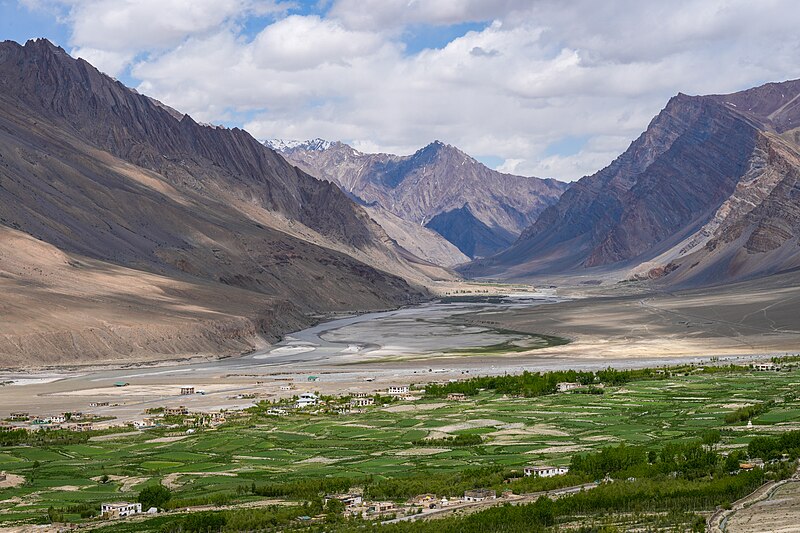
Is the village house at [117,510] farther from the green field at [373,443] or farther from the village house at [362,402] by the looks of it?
the village house at [362,402]

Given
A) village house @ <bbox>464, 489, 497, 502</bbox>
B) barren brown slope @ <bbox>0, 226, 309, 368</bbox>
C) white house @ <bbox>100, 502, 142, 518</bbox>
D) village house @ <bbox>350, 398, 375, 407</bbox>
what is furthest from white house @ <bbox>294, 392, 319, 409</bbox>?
barren brown slope @ <bbox>0, 226, 309, 368</bbox>

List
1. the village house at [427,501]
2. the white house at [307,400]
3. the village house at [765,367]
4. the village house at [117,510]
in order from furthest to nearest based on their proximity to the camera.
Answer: the village house at [765,367] < the white house at [307,400] < the village house at [117,510] < the village house at [427,501]

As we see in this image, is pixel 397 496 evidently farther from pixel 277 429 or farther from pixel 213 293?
pixel 213 293

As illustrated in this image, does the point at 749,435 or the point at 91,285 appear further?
the point at 91,285

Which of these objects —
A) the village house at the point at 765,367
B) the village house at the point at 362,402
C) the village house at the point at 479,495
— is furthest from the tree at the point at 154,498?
the village house at the point at 765,367

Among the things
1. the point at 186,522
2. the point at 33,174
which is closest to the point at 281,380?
the point at 186,522
